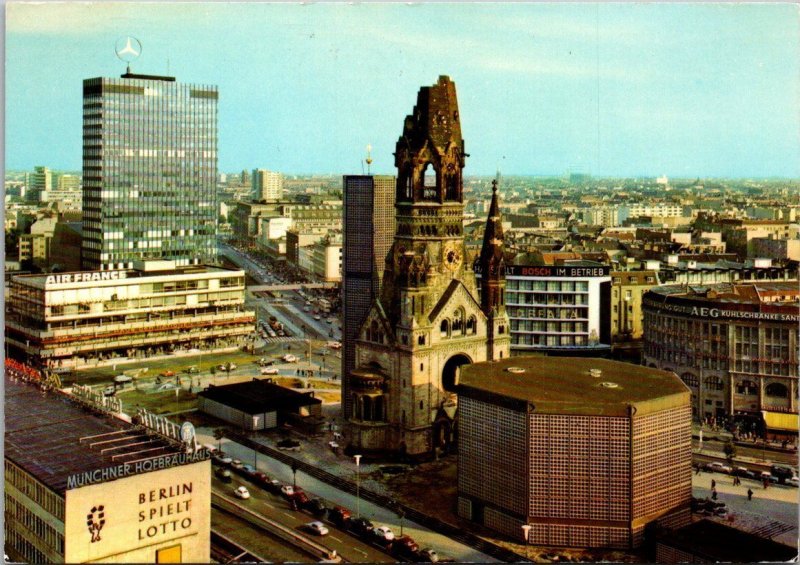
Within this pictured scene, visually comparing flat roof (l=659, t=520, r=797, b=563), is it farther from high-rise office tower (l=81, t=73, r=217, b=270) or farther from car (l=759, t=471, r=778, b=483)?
high-rise office tower (l=81, t=73, r=217, b=270)

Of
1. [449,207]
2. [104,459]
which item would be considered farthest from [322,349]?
[104,459]

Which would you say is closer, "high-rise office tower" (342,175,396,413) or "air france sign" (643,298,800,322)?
"high-rise office tower" (342,175,396,413)

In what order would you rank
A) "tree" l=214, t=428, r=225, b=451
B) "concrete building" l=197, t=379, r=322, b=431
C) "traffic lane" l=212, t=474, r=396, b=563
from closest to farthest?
1. "traffic lane" l=212, t=474, r=396, b=563
2. "tree" l=214, t=428, r=225, b=451
3. "concrete building" l=197, t=379, r=322, b=431

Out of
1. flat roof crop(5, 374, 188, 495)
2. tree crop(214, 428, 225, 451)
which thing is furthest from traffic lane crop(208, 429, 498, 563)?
flat roof crop(5, 374, 188, 495)

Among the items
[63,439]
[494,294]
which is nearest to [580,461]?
[494,294]

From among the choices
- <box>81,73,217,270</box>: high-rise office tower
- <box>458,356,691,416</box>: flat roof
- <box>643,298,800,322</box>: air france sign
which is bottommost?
<box>458,356,691,416</box>: flat roof

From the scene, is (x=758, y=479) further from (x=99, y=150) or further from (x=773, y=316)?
(x=99, y=150)

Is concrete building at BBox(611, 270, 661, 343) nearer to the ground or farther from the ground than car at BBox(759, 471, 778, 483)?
farther from the ground
